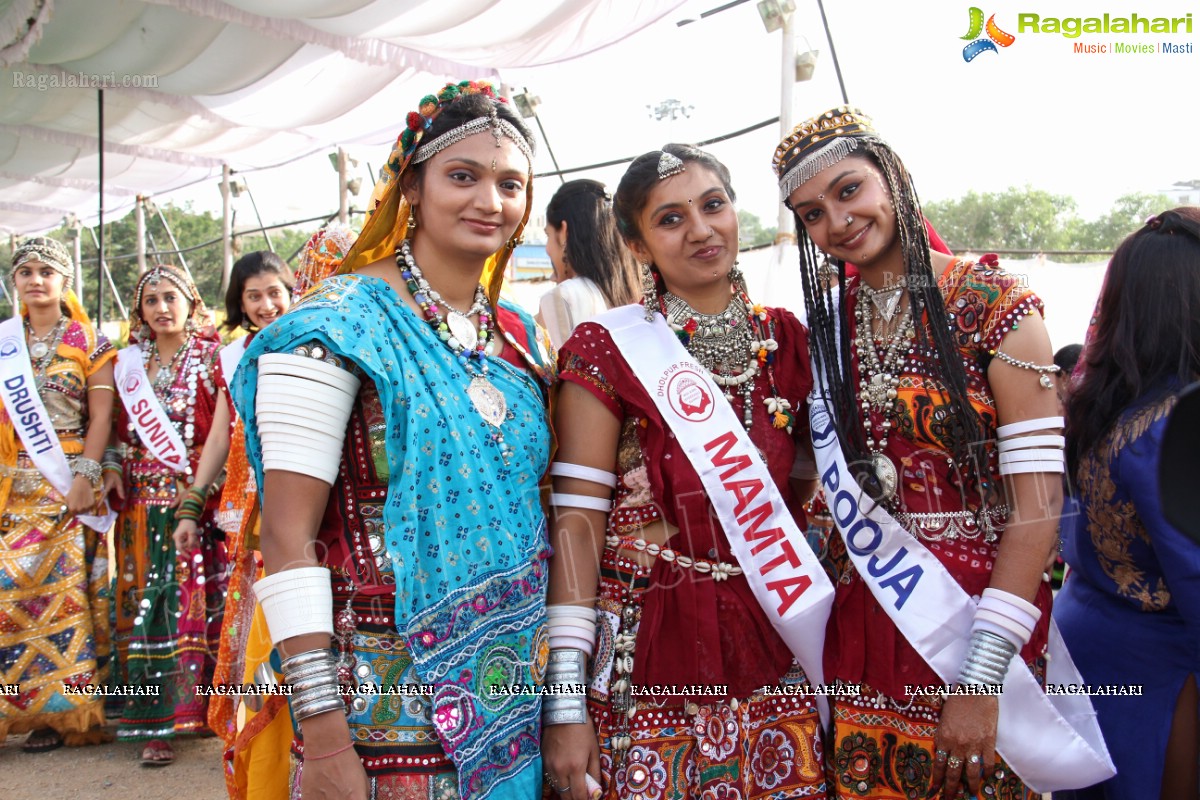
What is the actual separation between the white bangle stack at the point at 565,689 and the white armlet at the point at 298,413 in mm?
686

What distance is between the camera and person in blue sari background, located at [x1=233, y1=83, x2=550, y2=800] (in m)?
1.77

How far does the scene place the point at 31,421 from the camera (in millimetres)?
4660

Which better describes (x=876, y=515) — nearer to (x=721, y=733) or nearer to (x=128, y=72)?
(x=721, y=733)

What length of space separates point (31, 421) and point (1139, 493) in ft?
16.3

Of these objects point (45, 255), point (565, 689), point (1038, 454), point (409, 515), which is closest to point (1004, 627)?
point (1038, 454)

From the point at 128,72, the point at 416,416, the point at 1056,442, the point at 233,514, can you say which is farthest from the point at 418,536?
the point at 128,72

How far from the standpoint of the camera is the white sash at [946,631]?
1.97 meters

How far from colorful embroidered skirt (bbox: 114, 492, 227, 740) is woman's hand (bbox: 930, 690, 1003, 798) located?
3.86 meters

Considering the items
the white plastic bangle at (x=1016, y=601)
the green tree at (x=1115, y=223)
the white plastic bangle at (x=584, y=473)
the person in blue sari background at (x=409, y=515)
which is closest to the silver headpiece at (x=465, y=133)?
the person in blue sari background at (x=409, y=515)

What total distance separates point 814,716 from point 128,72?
7.67 m

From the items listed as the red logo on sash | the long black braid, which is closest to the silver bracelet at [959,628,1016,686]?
the long black braid

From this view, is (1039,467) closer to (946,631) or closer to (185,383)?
(946,631)

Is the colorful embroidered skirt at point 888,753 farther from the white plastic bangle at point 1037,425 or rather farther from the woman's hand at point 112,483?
the woman's hand at point 112,483

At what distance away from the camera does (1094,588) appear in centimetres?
255
